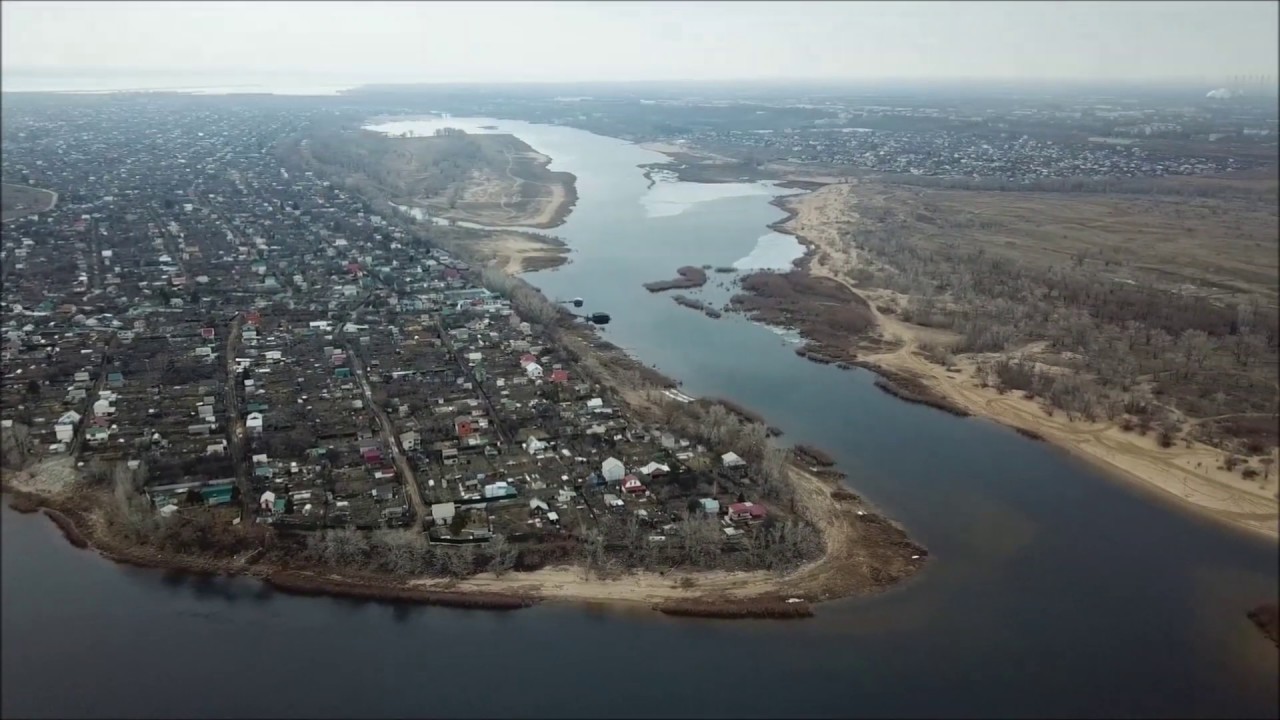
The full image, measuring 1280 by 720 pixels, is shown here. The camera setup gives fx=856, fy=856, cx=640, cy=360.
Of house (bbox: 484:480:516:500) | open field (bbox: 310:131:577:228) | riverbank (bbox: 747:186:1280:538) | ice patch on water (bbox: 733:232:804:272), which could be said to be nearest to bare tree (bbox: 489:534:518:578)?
house (bbox: 484:480:516:500)

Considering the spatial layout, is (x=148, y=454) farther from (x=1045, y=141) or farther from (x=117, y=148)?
(x=1045, y=141)

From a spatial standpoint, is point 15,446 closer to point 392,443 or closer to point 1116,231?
point 392,443

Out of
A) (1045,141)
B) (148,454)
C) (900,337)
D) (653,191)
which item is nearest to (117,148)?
(653,191)

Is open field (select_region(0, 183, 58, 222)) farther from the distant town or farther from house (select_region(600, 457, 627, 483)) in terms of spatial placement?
house (select_region(600, 457, 627, 483))

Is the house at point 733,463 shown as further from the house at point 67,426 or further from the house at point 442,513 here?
the house at point 67,426

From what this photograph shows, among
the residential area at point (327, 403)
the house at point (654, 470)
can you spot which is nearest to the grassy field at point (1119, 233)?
the house at point (654, 470)
